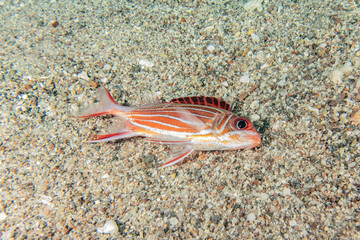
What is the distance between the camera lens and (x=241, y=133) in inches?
91.6

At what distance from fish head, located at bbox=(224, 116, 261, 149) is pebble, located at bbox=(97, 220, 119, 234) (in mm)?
1464

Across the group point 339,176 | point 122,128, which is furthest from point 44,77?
point 339,176

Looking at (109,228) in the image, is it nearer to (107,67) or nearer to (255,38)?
(107,67)

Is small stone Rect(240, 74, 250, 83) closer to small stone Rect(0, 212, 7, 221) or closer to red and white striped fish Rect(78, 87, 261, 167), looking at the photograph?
red and white striped fish Rect(78, 87, 261, 167)

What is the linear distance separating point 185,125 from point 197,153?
0.41 meters

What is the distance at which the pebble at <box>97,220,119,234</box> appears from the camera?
7.47 feet

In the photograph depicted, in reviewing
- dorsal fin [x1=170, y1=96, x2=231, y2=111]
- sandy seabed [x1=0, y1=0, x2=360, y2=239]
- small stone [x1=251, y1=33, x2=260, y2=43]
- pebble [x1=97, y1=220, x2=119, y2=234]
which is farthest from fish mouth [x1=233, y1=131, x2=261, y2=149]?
small stone [x1=251, y1=33, x2=260, y2=43]

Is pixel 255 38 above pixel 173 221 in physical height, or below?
above

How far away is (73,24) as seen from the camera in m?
4.45

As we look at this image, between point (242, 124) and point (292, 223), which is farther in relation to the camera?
point (242, 124)

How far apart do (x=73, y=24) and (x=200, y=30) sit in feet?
8.40

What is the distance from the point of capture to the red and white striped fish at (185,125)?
2.36 metres

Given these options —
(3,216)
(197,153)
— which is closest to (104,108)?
(197,153)

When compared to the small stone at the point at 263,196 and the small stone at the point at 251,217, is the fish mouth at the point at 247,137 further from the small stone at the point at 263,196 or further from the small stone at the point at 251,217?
the small stone at the point at 251,217
